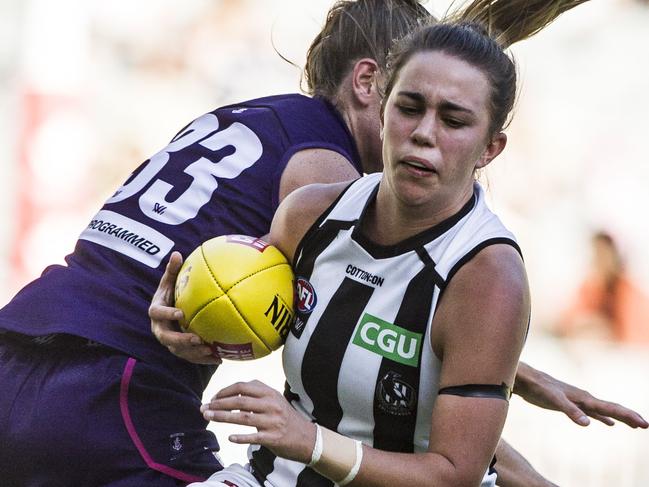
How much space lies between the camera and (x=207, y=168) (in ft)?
10.3

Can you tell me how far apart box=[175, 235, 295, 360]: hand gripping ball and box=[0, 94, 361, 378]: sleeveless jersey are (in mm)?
259

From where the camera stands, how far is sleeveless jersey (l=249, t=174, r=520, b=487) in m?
2.56

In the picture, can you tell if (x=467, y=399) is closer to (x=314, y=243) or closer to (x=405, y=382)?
(x=405, y=382)

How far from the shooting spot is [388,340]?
2.58 meters

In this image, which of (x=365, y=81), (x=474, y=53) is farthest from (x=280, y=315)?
(x=365, y=81)

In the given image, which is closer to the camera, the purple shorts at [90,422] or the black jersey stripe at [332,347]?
the black jersey stripe at [332,347]

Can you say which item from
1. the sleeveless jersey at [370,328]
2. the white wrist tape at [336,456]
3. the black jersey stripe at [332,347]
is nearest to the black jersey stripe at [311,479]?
the sleeveless jersey at [370,328]

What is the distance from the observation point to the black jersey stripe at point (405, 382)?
255 cm

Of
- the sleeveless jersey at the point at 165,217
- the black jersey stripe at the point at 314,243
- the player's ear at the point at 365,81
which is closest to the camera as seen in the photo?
the black jersey stripe at the point at 314,243

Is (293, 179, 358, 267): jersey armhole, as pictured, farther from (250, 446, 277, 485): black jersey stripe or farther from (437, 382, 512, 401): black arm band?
(437, 382, 512, 401): black arm band

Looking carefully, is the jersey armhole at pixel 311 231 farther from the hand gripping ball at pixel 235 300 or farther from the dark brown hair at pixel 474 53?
the dark brown hair at pixel 474 53

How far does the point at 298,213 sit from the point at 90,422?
0.71 m

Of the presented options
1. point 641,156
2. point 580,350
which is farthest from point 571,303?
point 641,156

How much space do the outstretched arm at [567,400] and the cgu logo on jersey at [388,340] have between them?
662mm
